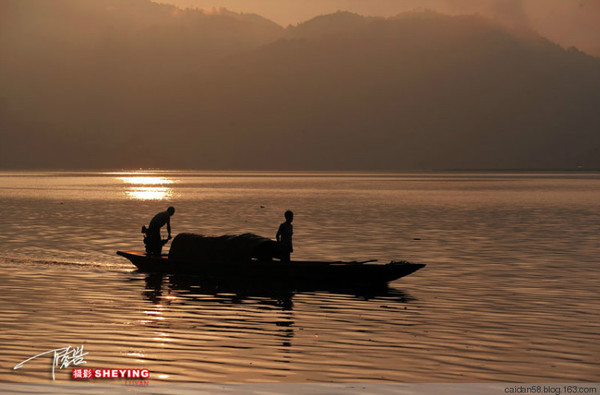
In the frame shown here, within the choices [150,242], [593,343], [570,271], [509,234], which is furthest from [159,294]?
[509,234]

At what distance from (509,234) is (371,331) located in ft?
133

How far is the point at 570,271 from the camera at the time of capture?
37969mm

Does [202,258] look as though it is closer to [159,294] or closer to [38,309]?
[159,294]

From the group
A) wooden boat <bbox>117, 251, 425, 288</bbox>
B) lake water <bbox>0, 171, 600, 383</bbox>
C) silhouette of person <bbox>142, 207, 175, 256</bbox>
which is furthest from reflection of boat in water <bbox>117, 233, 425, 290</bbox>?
lake water <bbox>0, 171, 600, 383</bbox>

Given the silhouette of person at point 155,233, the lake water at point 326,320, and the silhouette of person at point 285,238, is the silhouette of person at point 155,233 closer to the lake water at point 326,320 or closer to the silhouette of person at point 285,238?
the lake water at point 326,320

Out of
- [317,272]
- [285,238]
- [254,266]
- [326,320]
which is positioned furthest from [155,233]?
[326,320]

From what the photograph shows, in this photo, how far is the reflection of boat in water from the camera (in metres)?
31.9

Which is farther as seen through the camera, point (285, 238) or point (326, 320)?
point (285, 238)

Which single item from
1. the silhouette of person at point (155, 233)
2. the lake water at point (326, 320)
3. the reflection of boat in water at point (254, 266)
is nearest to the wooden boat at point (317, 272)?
the reflection of boat in water at point (254, 266)

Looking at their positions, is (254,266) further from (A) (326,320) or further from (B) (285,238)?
(A) (326,320)

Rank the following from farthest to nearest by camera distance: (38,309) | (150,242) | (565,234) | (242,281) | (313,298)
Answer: (565,234), (150,242), (242,281), (313,298), (38,309)

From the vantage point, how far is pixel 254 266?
109 feet

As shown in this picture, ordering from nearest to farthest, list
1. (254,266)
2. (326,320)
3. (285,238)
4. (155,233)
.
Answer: (326,320) → (285,238) → (254,266) → (155,233)

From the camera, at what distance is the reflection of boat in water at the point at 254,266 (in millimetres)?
31906
